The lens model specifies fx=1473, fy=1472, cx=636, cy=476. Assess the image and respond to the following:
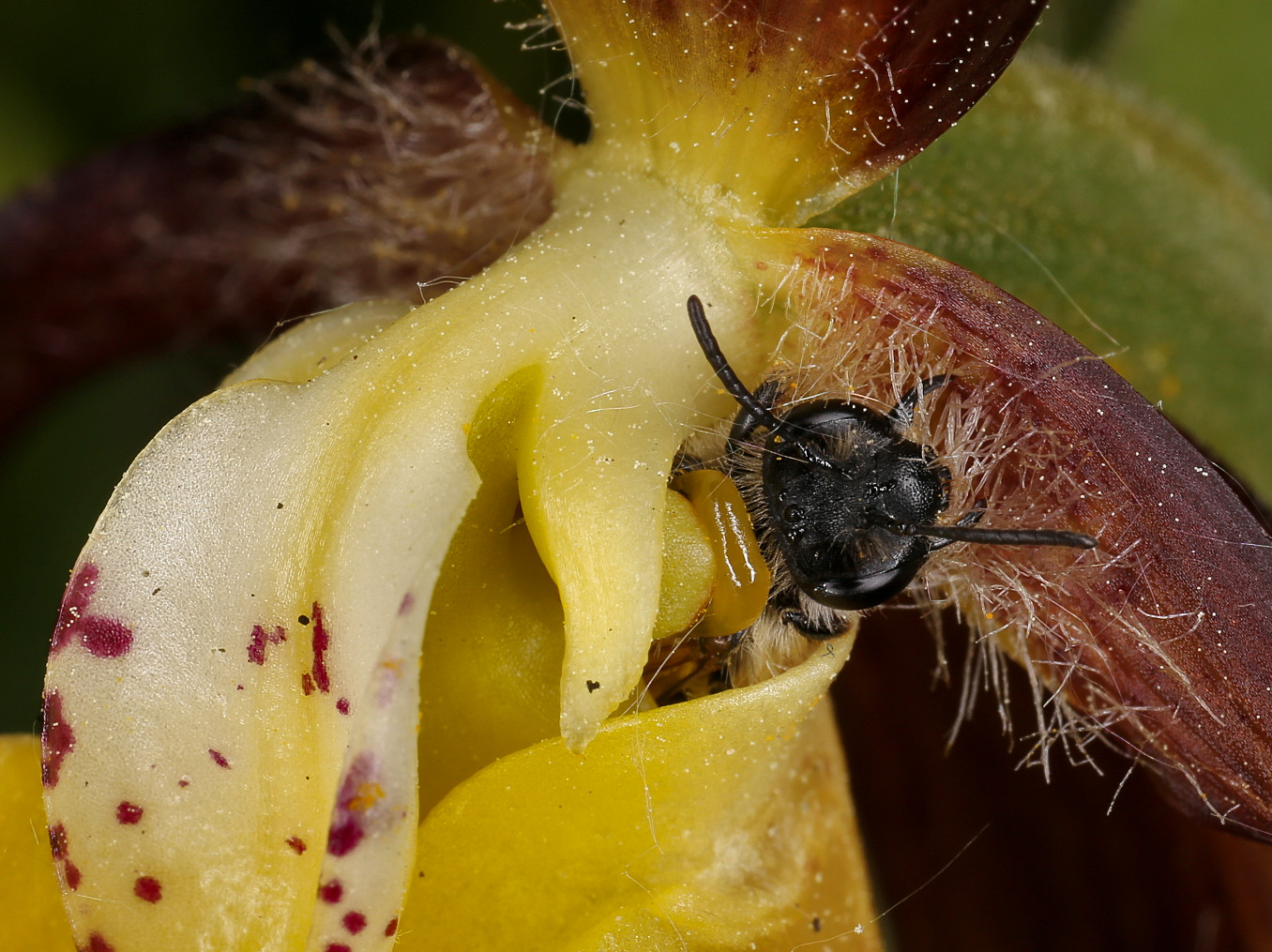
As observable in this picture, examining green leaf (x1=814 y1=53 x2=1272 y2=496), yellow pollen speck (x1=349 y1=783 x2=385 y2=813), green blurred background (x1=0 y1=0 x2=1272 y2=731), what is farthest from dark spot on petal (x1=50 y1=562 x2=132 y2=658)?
green blurred background (x1=0 y1=0 x2=1272 y2=731)

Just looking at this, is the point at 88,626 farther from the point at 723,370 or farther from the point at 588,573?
the point at 723,370

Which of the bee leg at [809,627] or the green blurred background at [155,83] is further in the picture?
the green blurred background at [155,83]

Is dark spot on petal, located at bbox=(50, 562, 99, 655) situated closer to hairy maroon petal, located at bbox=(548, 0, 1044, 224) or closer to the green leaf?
hairy maroon petal, located at bbox=(548, 0, 1044, 224)

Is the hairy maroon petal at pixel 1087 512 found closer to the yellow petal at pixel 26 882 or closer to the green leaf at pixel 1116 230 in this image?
the green leaf at pixel 1116 230

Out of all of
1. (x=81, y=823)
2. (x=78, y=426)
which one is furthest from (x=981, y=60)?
(x=78, y=426)

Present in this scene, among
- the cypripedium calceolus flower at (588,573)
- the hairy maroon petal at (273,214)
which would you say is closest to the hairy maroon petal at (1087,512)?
the cypripedium calceolus flower at (588,573)
